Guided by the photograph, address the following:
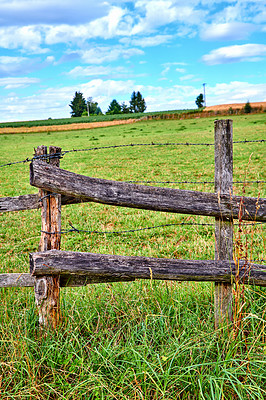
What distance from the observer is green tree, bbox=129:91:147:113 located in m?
130

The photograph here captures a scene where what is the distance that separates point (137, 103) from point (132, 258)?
434 ft

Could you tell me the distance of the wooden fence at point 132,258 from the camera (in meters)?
3.00

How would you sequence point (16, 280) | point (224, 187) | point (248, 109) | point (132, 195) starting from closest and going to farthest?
point (132, 195)
point (224, 187)
point (16, 280)
point (248, 109)

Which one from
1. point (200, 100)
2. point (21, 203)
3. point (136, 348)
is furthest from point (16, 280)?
point (200, 100)

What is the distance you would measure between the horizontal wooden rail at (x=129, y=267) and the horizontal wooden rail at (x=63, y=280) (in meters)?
0.04

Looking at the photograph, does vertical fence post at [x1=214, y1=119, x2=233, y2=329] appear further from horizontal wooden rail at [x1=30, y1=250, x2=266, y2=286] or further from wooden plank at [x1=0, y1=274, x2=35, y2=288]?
wooden plank at [x1=0, y1=274, x2=35, y2=288]

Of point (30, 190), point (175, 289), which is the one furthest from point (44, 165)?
point (30, 190)

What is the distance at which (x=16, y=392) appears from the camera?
256 centimetres

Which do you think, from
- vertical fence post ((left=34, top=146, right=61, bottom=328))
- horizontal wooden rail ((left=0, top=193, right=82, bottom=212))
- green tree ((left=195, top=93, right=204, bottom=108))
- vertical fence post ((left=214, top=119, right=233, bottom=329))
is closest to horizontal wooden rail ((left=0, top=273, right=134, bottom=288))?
vertical fence post ((left=34, top=146, right=61, bottom=328))

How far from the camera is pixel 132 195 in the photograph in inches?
120

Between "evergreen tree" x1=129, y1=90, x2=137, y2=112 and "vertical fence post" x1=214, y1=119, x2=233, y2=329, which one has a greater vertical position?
"evergreen tree" x1=129, y1=90, x2=137, y2=112

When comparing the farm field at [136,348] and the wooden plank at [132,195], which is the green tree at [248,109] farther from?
the wooden plank at [132,195]

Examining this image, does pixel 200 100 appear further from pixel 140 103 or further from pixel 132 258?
pixel 132 258

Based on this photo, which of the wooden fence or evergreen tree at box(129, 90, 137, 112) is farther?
evergreen tree at box(129, 90, 137, 112)
